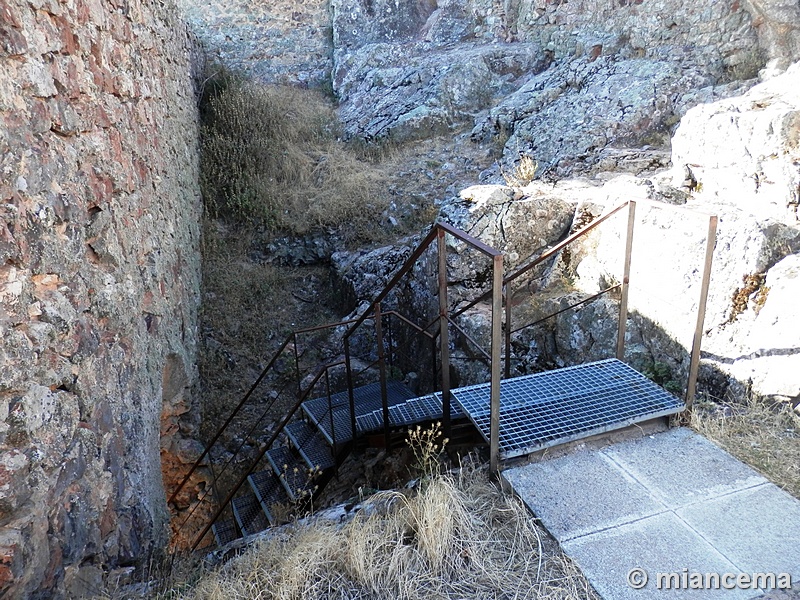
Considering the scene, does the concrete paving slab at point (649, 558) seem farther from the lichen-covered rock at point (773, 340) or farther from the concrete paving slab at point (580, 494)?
the lichen-covered rock at point (773, 340)

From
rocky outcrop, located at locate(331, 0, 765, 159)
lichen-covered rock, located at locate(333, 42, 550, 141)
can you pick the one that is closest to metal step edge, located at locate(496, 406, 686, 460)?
rocky outcrop, located at locate(331, 0, 765, 159)

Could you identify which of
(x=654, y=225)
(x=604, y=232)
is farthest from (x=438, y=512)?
(x=604, y=232)

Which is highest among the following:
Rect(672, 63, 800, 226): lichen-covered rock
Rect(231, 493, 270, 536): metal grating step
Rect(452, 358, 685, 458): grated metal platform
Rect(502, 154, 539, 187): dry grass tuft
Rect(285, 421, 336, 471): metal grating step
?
Rect(672, 63, 800, 226): lichen-covered rock

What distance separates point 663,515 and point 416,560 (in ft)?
3.69

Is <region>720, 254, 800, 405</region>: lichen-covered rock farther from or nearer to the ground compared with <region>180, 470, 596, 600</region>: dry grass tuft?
farther from the ground

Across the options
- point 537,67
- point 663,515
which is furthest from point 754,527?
point 537,67

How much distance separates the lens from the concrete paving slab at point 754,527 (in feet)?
7.43

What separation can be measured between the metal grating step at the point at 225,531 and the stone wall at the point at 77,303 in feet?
4.03

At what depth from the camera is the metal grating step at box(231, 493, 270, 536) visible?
4570 mm

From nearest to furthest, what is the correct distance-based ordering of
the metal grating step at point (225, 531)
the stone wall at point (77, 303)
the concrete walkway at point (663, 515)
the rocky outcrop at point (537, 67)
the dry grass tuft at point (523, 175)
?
1. the stone wall at point (77, 303)
2. the concrete walkway at point (663, 515)
3. the metal grating step at point (225, 531)
4. the dry grass tuft at point (523, 175)
5. the rocky outcrop at point (537, 67)

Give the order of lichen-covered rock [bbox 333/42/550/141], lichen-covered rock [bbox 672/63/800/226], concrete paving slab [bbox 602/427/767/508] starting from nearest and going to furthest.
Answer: concrete paving slab [bbox 602/427/767/508]
lichen-covered rock [bbox 672/63/800/226]
lichen-covered rock [bbox 333/42/550/141]

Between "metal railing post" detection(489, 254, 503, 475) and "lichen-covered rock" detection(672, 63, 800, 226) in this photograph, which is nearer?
"metal railing post" detection(489, 254, 503, 475)

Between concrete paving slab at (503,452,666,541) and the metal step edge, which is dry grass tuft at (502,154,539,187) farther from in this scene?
concrete paving slab at (503,452,666,541)

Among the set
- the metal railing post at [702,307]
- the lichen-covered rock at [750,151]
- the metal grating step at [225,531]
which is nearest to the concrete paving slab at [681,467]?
the metal railing post at [702,307]
